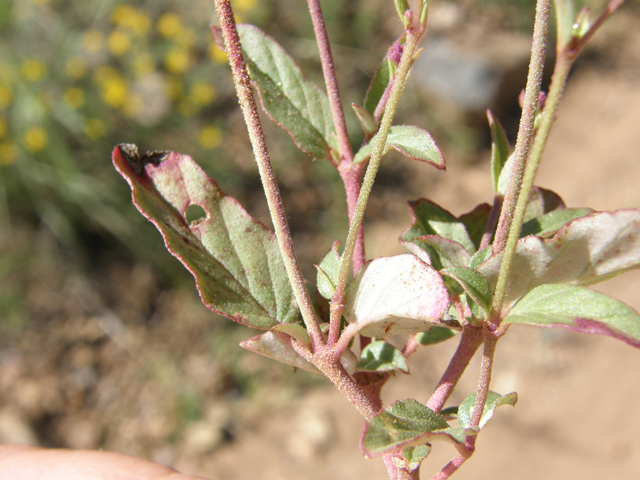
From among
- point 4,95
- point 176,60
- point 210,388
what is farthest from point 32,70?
point 210,388

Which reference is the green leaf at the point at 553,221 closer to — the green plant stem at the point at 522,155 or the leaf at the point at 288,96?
the green plant stem at the point at 522,155

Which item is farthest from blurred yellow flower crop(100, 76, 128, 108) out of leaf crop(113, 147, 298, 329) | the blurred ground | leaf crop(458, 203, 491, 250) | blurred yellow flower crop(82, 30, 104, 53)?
leaf crop(458, 203, 491, 250)

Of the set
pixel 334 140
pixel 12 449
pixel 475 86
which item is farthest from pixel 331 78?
pixel 475 86

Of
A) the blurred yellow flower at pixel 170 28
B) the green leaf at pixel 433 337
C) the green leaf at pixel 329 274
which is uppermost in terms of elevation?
the blurred yellow flower at pixel 170 28

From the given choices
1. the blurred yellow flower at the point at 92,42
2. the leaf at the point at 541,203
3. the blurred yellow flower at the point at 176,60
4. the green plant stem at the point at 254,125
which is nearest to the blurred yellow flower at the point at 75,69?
the blurred yellow flower at the point at 92,42

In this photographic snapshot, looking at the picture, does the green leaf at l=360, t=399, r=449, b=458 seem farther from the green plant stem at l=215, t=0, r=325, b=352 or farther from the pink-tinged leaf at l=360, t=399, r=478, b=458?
the green plant stem at l=215, t=0, r=325, b=352

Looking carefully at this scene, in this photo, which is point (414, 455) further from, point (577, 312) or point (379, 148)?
point (379, 148)

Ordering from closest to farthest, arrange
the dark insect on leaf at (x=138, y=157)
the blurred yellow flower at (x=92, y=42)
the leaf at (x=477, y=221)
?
the dark insect on leaf at (x=138, y=157) < the leaf at (x=477, y=221) < the blurred yellow flower at (x=92, y=42)
